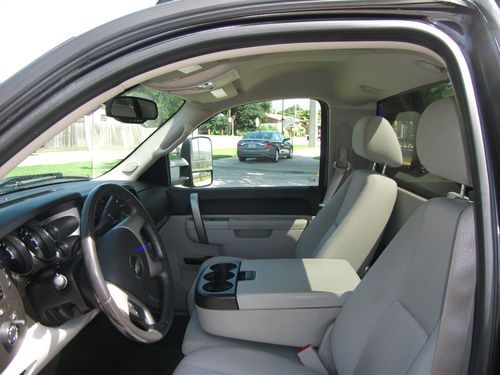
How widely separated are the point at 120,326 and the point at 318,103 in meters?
2.45

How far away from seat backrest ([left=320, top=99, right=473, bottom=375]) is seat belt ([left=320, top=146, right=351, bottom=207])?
1550 millimetres

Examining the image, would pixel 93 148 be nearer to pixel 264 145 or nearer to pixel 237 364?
pixel 237 364

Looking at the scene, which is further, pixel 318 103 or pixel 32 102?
pixel 318 103

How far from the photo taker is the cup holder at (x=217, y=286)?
6.04 ft

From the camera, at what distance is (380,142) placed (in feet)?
6.84

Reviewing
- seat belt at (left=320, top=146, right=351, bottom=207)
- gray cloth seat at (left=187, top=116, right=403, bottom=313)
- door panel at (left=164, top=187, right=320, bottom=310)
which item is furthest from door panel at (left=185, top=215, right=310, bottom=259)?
gray cloth seat at (left=187, top=116, right=403, bottom=313)

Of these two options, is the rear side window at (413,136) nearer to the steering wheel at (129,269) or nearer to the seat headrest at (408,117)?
the seat headrest at (408,117)

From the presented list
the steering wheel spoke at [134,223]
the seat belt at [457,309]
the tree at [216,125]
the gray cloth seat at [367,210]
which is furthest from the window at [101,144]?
the seat belt at [457,309]

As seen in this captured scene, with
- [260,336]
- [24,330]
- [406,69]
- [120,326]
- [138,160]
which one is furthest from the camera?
[138,160]

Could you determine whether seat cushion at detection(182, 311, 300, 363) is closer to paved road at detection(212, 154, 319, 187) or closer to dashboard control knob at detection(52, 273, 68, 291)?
dashboard control knob at detection(52, 273, 68, 291)

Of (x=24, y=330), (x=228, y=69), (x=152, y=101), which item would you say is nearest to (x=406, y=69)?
(x=228, y=69)

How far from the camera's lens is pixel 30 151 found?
2.94ft

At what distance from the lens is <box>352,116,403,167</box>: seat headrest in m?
2.04

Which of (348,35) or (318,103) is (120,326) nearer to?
(348,35)
